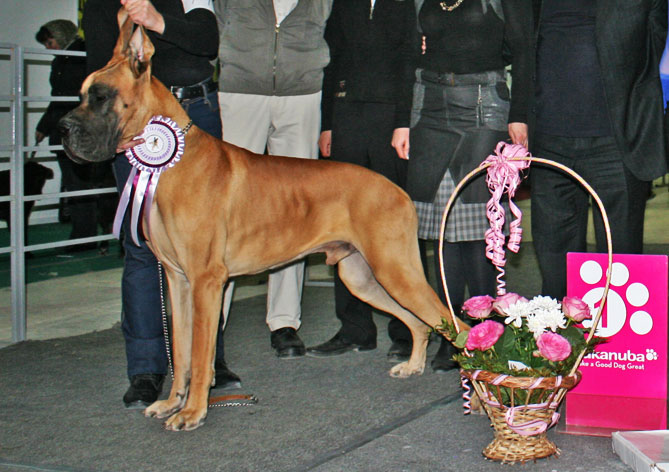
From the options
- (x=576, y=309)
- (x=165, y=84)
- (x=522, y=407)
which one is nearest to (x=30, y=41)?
(x=165, y=84)

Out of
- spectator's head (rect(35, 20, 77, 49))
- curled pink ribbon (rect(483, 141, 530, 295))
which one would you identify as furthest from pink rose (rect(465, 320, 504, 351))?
spectator's head (rect(35, 20, 77, 49))

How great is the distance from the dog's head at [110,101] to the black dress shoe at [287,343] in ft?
5.62

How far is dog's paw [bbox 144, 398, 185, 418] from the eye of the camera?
373 centimetres

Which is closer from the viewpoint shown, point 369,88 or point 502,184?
point 502,184

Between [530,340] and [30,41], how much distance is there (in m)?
9.73

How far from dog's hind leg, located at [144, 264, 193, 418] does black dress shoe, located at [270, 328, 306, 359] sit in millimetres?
1005

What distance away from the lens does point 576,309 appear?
319cm

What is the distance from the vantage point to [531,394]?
3057 mm

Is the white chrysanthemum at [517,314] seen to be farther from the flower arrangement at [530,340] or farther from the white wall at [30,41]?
the white wall at [30,41]

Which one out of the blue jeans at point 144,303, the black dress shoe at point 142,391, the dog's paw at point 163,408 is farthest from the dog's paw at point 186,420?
the blue jeans at point 144,303

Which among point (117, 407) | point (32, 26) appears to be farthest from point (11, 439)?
point (32, 26)

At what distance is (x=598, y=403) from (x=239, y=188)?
175 centimetres

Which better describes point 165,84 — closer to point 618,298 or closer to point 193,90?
point 193,90

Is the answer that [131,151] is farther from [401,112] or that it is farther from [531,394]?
[531,394]
